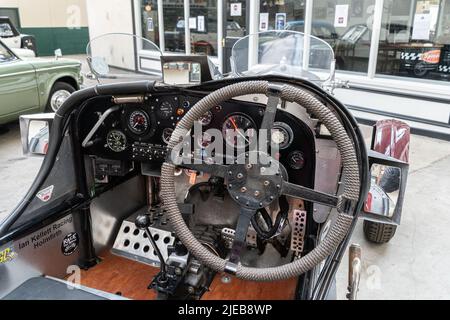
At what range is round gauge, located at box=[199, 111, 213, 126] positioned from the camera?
64.5 inches

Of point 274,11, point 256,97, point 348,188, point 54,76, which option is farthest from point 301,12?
point 348,188

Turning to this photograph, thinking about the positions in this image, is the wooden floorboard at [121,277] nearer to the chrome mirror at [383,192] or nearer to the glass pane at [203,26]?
the chrome mirror at [383,192]

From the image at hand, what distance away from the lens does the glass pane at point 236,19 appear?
7293mm

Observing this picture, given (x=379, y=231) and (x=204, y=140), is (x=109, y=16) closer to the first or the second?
(x=379, y=231)

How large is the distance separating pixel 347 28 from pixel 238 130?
5.48 meters

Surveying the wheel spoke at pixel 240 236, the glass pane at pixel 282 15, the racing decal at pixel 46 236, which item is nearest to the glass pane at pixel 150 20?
the glass pane at pixel 282 15

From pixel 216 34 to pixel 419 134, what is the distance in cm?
466

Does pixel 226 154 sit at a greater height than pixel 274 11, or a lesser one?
lesser

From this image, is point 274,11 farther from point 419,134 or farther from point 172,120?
point 172,120

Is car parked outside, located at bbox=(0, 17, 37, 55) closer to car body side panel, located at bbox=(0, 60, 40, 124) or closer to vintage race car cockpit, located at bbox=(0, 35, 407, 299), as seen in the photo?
car body side panel, located at bbox=(0, 60, 40, 124)

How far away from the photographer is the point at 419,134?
5473mm

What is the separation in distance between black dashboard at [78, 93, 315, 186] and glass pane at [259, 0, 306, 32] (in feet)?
18.5

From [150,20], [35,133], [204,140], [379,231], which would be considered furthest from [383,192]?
[150,20]

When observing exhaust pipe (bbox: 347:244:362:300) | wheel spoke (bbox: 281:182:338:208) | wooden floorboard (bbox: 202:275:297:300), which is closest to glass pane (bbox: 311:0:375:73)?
wooden floorboard (bbox: 202:275:297:300)
